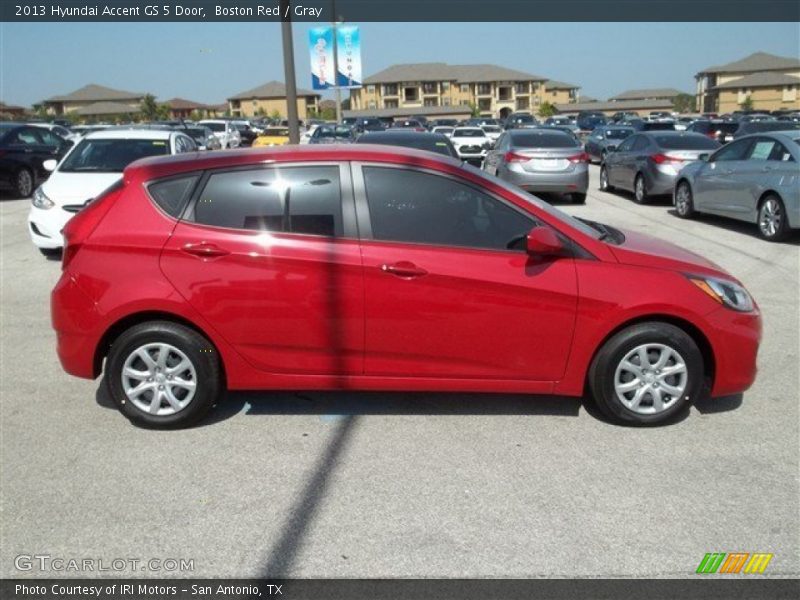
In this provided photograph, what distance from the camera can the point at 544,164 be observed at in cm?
1451

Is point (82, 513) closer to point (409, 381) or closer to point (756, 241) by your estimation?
point (409, 381)

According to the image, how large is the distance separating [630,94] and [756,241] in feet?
404

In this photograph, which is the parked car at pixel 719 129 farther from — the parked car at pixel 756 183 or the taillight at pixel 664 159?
the parked car at pixel 756 183

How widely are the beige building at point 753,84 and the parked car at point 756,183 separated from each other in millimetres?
77316

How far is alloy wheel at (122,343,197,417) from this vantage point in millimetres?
4492

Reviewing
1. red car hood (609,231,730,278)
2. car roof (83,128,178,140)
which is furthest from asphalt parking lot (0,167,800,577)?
car roof (83,128,178,140)

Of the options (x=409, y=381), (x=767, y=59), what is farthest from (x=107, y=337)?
(x=767, y=59)

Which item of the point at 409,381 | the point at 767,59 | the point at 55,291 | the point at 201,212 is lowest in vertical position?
the point at 409,381

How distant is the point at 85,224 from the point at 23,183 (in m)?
14.6

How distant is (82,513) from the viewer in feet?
12.0

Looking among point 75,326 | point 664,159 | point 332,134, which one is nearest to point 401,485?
point 75,326

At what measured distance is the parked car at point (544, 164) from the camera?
14383 millimetres

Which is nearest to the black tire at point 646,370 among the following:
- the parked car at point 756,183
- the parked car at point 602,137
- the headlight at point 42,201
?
the parked car at point 756,183

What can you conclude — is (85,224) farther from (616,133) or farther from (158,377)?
(616,133)
